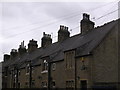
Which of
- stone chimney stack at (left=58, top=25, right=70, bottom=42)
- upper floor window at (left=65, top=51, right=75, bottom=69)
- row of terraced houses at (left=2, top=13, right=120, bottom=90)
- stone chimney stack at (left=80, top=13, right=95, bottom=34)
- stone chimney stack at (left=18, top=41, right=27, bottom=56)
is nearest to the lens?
row of terraced houses at (left=2, top=13, right=120, bottom=90)

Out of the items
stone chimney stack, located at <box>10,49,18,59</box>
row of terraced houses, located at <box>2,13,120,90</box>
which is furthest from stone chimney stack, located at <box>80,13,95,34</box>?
stone chimney stack, located at <box>10,49,18,59</box>

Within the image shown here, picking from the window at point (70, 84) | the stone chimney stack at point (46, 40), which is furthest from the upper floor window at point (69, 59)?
the stone chimney stack at point (46, 40)

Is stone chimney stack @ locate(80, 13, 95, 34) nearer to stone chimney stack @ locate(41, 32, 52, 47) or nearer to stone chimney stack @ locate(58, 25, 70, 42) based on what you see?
stone chimney stack @ locate(58, 25, 70, 42)

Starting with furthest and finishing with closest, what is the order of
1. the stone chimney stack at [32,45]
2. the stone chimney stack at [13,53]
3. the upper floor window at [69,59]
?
the stone chimney stack at [13,53], the stone chimney stack at [32,45], the upper floor window at [69,59]

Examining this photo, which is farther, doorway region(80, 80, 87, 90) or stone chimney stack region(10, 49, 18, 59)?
stone chimney stack region(10, 49, 18, 59)

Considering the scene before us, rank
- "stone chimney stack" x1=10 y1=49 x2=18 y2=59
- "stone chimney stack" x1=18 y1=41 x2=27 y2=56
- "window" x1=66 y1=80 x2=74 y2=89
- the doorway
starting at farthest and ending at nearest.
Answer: "stone chimney stack" x1=10 y1=49 x2=18 y2=59 < "stone chimney stack" x1=18 y1=41 x2=27 y2=56 < "window" x1=66 y1=80 x2=74 y2=89 < the doorway

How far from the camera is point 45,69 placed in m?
44.5

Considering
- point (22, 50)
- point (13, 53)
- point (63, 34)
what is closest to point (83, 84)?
point (63, 34)

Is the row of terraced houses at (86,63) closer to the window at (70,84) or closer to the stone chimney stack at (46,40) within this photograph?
the window at (70,84)


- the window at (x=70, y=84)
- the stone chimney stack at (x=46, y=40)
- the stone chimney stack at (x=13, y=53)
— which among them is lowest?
the window at (x=70, y=84)

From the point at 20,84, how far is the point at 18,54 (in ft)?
54.8

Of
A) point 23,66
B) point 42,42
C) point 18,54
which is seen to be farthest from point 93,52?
point 18,54

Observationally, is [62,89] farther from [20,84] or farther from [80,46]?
[20,84]

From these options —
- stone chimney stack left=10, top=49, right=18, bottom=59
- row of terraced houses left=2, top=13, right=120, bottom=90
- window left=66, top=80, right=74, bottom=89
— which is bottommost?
window left=66, top=80, right=74, bottom=89
